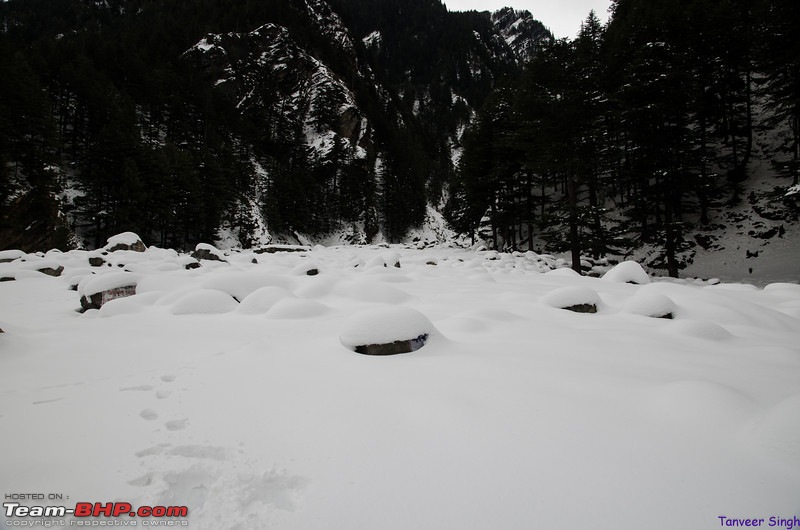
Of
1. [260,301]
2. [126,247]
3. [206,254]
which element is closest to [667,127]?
[260,301]

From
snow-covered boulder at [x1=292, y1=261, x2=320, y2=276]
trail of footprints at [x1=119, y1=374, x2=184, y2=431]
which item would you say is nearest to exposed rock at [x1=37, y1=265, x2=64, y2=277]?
snow-covered boulder at [x1=292, y1=261, x2=320, y2=276]

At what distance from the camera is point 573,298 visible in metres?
4.36

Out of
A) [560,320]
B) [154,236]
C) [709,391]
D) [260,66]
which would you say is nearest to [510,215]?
[560,320]

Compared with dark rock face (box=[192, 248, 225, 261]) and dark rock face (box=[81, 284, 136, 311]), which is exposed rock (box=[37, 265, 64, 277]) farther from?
dark rock face (box=[81, 284, 136, 311])

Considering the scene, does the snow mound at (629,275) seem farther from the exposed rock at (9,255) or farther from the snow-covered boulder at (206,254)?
the exposed rock at (9,255)

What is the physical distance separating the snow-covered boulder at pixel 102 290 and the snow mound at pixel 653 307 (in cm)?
729

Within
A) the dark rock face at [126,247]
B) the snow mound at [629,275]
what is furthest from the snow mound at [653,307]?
the dark rock face at [126,247]

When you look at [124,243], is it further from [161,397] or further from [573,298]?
[573,298]

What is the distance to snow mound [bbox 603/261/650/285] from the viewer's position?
7.21 meters

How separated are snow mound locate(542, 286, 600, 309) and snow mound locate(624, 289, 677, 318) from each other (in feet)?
1.40

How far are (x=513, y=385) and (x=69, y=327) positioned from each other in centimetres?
476

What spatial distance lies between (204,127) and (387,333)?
53975 millimetres

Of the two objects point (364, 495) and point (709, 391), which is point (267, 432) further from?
point (709, 391)

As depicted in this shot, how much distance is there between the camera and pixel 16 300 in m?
5.38
